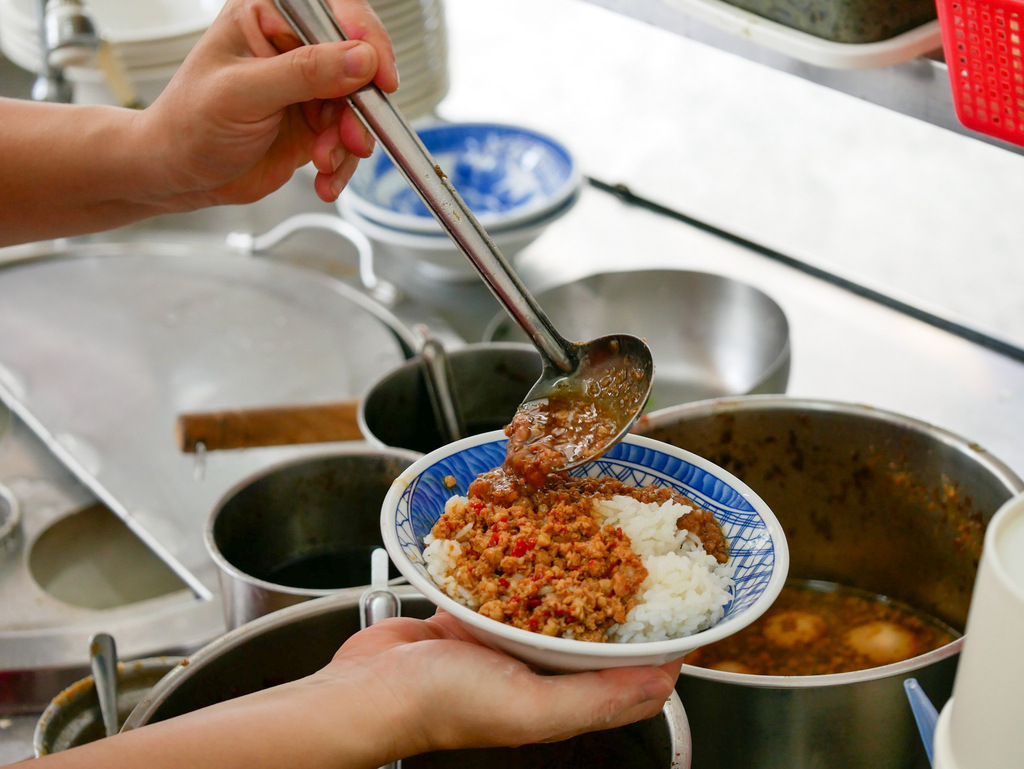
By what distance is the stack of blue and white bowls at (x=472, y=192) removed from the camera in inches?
75.7

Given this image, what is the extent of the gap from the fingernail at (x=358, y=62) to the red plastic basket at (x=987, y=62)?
0.59 m

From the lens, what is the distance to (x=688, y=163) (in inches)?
99.1

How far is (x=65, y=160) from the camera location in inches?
51.9

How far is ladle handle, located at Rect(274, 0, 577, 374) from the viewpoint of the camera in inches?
38.7

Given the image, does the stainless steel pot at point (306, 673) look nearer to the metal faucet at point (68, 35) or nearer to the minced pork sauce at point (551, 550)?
the minced pork sauce at point (551, 550)

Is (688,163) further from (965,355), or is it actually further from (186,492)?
(186,492)

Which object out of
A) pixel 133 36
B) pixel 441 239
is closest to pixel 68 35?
pixel 133 36

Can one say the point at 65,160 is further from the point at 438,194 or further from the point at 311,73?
the point at 438,194

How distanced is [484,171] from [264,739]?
5.33 ft

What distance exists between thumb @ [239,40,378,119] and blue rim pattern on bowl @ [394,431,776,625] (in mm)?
431

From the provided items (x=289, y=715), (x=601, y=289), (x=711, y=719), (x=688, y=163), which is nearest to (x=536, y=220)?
(x=601, y=289)

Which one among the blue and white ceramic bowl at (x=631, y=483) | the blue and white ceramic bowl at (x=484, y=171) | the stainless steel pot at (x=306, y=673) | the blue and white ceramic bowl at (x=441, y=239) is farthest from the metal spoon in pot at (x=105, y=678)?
the blue and white ceramic bowl at (x=484, y=171)

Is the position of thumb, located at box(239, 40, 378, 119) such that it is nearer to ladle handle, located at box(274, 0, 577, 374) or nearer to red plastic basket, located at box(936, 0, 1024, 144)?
ladle handle, located at box(274, 0, 577, 374)

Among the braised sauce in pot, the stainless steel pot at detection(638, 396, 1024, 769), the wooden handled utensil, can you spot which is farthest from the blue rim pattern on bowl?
the wooden handled utensil
